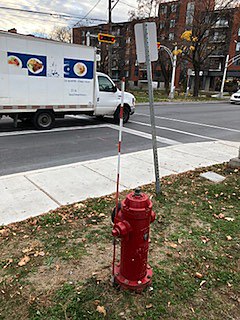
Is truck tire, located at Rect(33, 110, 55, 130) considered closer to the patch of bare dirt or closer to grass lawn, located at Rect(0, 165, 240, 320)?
grass lawn, located at Rect(0, 165, 240, 320)

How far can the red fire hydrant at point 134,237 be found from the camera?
2.49 meters

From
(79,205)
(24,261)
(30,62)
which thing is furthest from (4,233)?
(30,62)

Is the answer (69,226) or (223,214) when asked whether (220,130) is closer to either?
(223,214)

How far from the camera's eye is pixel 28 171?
6.07 metres

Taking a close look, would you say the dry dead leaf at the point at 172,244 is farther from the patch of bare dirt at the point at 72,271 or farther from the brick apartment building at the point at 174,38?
the brick apartment building at the point at 174,38

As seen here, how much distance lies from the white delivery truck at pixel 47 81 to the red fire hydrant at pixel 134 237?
8.22 meters

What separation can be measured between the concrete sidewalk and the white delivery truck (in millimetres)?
4490

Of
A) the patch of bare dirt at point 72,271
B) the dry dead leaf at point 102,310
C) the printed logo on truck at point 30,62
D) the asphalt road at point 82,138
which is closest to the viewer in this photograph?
the dry dead leaf at point 102,310

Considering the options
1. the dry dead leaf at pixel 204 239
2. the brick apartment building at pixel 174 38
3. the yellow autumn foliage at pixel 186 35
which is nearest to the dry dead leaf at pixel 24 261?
the dry dead leaf at pixel 204 239

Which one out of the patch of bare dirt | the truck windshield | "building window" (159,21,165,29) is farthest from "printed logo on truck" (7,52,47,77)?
"building window" (159,21,165,29)

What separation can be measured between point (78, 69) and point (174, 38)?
97.8 feet

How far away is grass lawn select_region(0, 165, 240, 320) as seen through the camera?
2.49 m

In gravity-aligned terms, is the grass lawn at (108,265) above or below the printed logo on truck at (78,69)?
below

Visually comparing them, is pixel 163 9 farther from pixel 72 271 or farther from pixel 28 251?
pixel 72 271
